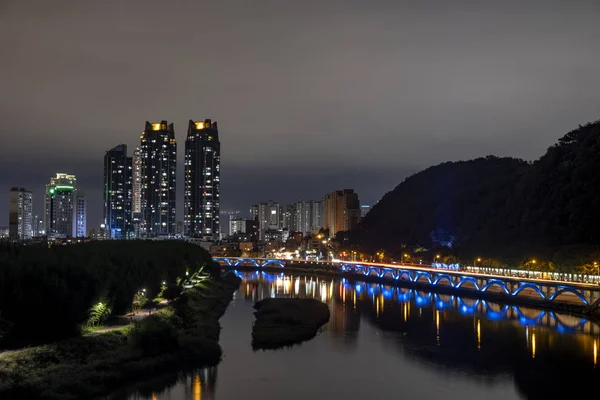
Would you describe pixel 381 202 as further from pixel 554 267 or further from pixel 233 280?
pixel 554 267

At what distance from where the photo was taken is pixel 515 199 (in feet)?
304

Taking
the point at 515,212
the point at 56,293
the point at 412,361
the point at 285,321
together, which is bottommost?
the point at 412,361

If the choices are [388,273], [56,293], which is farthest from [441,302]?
[56,293]

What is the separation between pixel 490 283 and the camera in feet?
225

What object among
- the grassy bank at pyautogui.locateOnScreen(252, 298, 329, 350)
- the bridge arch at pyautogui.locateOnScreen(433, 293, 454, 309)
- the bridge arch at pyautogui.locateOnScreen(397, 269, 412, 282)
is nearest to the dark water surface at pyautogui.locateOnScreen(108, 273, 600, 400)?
the grassy bank at pyautogui.locateOnScreen(252, 298, 329, 350)

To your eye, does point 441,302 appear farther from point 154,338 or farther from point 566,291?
point 154,338

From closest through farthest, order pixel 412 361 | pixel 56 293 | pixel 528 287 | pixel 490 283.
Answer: pixel 56 293 < pixel 412 361 < pixel 528 287 < pixel 490 283

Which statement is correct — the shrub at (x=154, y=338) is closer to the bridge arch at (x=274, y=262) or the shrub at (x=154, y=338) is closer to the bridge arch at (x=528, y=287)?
the bridge arch at (x=528, y=287)

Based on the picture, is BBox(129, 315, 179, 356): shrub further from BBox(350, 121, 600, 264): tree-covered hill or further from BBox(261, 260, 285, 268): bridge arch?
BBox(261, 260, 285, 268): bridge arch

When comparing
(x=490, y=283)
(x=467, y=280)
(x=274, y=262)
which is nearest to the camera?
(x=490, y=283)

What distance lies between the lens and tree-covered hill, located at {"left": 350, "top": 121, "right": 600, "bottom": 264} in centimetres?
7331

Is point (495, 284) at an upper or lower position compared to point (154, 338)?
lower

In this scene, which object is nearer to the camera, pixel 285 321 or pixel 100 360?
pixel 100 360

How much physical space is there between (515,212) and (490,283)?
24.1 metres
